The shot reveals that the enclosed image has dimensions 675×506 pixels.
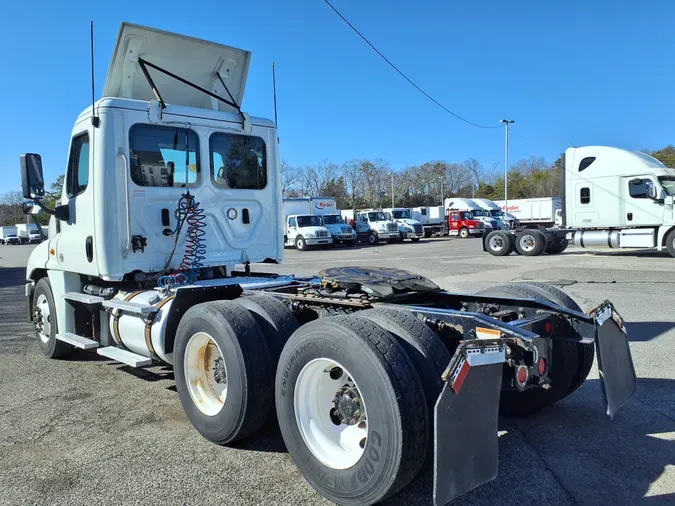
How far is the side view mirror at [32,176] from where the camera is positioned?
569 centimetres

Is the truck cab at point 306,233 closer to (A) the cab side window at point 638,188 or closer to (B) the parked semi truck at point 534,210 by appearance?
(A) the cab side window at point 638,188

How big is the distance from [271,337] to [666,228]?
62.0 ft

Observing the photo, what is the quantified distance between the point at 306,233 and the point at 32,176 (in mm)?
26324

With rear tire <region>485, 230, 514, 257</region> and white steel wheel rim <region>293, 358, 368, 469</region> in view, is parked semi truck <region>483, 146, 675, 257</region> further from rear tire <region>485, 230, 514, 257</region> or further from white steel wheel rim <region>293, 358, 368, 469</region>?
white steel wheel rim <region>293, 358, 368, 469</region>

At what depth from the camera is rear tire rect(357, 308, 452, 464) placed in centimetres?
285

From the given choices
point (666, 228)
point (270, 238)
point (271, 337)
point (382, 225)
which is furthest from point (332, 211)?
point (271, 337)

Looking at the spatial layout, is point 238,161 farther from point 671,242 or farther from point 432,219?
point 432,219

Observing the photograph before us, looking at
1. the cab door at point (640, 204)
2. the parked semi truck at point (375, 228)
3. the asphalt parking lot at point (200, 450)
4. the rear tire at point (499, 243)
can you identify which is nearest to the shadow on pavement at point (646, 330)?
the asphalt parking lot at point (200, 450)

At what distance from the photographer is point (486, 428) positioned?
2.86 metres

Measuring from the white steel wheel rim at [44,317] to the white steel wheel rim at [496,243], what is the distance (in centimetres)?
1869

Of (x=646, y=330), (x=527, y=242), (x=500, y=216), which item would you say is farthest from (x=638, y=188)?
(x=500, y=216)

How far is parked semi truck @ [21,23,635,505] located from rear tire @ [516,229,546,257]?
17047 mm

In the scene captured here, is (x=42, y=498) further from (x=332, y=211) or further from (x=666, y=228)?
(x=332, y=211)

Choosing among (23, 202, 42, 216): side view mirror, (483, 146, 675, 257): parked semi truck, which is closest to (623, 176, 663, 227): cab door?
(483, 146, 675, 257): parked semi truck
